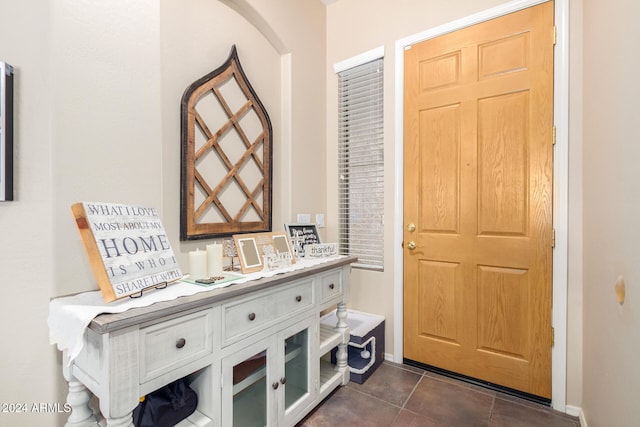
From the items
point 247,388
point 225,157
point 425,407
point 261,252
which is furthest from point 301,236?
point 425,407

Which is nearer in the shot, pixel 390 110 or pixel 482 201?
pixel 482 201

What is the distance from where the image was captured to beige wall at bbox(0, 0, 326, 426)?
106 centimetres

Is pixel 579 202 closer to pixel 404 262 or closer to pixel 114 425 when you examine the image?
pixel 404 262

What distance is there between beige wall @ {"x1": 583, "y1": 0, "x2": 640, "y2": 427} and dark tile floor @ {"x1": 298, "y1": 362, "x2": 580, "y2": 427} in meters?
0.31

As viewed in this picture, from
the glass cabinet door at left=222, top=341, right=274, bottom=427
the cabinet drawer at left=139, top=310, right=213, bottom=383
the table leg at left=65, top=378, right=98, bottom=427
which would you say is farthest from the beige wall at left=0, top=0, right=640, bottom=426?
the glass cabinet door at left=222, top=341, right=274, bottom=427

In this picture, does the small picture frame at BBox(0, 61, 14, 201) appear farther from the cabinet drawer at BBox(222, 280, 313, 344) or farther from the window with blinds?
the window with blinds

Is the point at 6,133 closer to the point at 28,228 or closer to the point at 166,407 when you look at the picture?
the point at 28,228

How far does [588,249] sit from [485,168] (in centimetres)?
71

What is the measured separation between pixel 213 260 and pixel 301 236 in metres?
0.80

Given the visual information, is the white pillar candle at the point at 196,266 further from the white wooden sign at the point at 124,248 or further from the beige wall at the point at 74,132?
the beige wall at the point at 74,132

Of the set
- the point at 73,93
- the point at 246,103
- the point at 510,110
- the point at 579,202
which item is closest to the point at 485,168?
the point at 510,110

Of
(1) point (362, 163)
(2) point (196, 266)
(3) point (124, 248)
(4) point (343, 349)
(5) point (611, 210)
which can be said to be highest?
(1) point (362, 163)

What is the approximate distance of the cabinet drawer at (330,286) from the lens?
5.83 ft

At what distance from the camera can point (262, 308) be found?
54.4 inches
